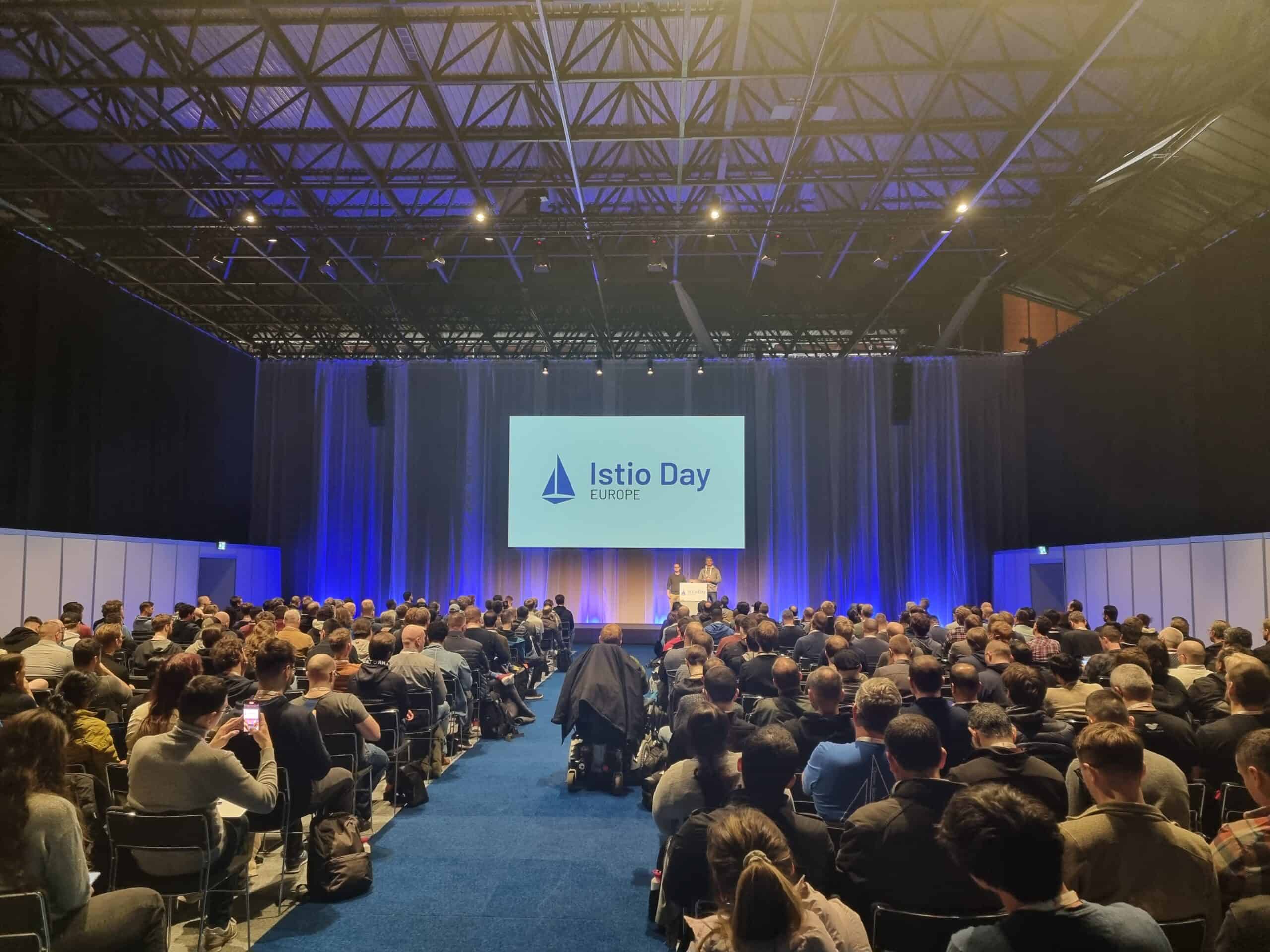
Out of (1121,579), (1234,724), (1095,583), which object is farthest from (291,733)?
(1095,583)

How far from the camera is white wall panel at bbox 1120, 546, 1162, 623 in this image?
1218cm

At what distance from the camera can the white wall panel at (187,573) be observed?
14.8m

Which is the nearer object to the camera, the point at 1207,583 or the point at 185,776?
the point at 185,776

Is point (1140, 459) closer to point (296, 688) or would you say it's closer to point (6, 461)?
point (296, 688)

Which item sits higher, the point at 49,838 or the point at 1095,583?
the point at 1095,583

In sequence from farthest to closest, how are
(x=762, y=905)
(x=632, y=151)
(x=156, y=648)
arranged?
(x=632, y=151), (x=156, y=648), (x=762, y=905)

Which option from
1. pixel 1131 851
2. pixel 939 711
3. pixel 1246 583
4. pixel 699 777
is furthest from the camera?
pixel 1246 583

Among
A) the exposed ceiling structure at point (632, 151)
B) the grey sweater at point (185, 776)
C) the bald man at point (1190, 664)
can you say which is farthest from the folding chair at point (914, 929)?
the exposed ceiling structure at point (632, 151)

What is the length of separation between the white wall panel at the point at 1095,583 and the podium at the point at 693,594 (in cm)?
604

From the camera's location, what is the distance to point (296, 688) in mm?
7332

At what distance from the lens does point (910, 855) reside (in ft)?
8.61

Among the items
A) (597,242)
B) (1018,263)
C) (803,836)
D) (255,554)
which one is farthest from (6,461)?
(1018,263)

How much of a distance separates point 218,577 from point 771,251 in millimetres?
11412

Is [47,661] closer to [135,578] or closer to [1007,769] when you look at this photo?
[1007,769]
